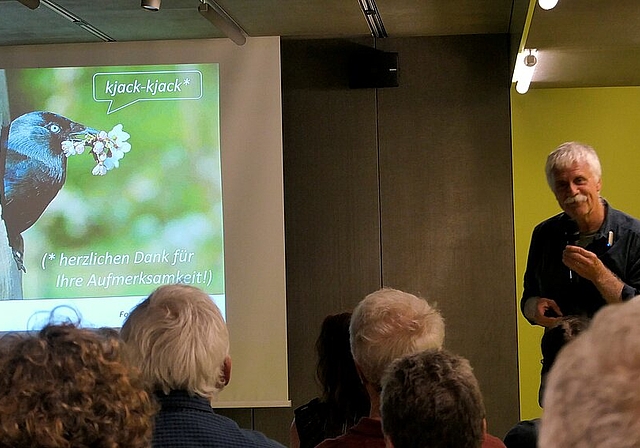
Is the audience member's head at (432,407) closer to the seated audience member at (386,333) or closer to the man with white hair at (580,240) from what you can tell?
the seated audience member at (386,333)

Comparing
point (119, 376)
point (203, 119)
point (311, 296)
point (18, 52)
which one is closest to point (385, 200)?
point (311, 296)

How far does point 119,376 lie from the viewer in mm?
1380

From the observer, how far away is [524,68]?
213 inches

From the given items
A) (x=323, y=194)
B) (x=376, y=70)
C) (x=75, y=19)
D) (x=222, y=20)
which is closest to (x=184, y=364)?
(x=222, y=20)

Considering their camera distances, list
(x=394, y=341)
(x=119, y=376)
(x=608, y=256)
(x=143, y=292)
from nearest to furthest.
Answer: (x=119, y=376)
(x=394, y=341)
(x=608, y=256)
(x=143, y=292)

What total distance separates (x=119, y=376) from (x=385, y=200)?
4.93 meters

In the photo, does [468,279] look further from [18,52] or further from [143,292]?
[18,52]

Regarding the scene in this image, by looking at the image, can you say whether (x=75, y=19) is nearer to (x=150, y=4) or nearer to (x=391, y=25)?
(x=150, y=4)

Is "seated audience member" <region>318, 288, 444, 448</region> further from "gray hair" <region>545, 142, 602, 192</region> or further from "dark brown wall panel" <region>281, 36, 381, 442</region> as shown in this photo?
"dark brown wall panel" <region>281, 36, 381, 442</region>

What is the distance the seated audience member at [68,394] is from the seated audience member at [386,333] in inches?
51.6

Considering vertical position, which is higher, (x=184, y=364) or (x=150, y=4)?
(x=150, y=4)

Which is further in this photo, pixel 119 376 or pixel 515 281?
pixel 515 281

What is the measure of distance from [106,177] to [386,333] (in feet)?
12.6

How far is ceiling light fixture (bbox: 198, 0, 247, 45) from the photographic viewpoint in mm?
5082
